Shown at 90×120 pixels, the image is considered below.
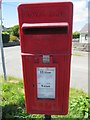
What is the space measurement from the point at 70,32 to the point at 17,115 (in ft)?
5.61

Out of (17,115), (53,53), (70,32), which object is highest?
(70,32)

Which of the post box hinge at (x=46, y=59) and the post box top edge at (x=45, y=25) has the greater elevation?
the post box top edge at (x=45, y=25)

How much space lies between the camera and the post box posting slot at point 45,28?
270cm

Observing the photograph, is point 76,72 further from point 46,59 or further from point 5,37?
point 5,37

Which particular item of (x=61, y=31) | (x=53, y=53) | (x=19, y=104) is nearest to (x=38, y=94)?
(x=53, y=53)

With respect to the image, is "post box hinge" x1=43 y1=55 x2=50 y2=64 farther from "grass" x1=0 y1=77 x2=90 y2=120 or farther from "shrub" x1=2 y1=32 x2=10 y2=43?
"shrub" x1=2 y1=32 x2=10 y2=43

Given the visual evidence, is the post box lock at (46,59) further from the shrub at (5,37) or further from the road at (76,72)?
the shrub at (5,37)

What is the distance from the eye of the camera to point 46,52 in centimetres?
283

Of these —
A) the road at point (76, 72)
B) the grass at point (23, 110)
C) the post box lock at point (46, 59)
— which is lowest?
the road at point (76, 72)

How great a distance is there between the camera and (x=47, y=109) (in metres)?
3.01

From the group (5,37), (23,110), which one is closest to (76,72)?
(23,110)

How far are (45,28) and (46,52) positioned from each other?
0.87ft

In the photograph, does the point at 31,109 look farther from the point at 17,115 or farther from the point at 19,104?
the point at 19,104

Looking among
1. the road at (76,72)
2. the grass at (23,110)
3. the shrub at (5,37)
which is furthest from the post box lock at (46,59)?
the shrub at (5,37)
